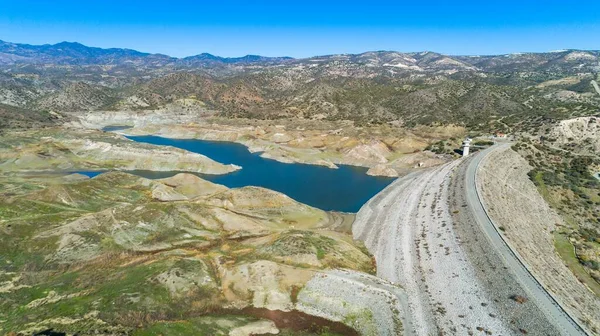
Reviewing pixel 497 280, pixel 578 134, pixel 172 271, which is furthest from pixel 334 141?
pixel 172 271

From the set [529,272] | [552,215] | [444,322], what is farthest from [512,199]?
[444,322]

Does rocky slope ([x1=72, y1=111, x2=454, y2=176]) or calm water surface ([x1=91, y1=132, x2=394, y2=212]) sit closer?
calm water surface ([x1=91, y1=132, x2=394, y2=212])

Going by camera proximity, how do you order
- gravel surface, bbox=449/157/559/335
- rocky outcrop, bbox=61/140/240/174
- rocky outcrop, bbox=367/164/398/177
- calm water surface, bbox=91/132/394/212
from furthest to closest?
1. rocky outcrop, bbox=61/140/240/174
2. rocky outcrop, bbox=367/164/398/177
3. calm water surface, bbox=91/132/394/212
4. gravel surface, bbox=449/157/559/335

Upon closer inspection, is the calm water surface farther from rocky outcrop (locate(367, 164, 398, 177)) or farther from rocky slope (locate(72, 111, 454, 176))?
rocky slope (locate(72, 111, 454, 176))

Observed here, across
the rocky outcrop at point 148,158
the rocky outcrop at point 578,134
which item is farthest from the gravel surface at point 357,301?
the rocky outcrop at point 578,134

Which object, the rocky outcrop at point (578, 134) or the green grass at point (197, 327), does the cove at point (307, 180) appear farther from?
the rocky outcrop at point (578, 134)

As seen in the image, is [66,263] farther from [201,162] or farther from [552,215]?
[552,215]

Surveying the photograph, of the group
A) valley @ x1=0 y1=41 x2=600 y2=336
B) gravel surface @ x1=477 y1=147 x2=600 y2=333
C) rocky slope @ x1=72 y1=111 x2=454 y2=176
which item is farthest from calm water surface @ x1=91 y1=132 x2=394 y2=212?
gravel surface @ x1=477 y1=147 x2=600 y2=333
